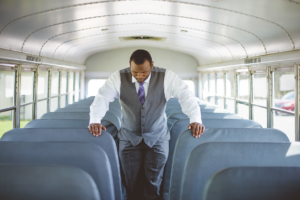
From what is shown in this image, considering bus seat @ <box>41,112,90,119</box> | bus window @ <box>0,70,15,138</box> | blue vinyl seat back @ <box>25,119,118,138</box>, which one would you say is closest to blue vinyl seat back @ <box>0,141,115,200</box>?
blue vinyl seat back @ <box>25,119,118,138</box>

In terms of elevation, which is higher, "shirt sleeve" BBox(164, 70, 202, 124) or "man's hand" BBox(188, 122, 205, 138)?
"shirt sleeve" BBox(164, 70, 202, 124)

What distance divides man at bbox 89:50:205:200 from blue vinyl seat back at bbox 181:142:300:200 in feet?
2.66

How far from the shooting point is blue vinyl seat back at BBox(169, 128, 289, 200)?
6.45 ft

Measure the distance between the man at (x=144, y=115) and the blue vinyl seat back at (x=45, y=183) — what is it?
1.17 metres

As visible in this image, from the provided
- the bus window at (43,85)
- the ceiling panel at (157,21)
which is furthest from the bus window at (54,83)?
the ceiling panel at (157,21)

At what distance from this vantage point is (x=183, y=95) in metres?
2.38

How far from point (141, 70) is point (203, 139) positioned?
81 centimetres

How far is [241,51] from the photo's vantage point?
5.03 metres

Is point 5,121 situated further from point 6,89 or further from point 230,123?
point 230,123

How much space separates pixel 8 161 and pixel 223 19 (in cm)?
316

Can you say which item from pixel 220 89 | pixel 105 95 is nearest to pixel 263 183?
pixel 105 95

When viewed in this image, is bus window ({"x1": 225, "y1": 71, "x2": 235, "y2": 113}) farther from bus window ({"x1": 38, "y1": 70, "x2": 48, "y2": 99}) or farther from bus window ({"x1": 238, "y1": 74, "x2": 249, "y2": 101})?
bus window ({"x1": 38, "y1": 70, "x2": 48, "y2": 99})

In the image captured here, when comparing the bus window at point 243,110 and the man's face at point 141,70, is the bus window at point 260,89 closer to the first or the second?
the bus window at point 243,110

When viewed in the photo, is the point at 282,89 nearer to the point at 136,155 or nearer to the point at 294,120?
the point at 294,120
